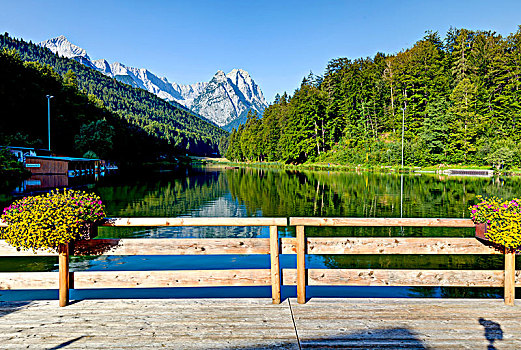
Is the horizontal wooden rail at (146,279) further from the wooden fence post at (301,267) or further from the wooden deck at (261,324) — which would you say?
the wooden fence post at (301,267)

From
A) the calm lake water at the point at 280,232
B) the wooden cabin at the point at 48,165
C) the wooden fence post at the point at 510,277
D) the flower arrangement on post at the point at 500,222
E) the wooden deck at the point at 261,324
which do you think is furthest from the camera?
the wooden cabin at the point at 48,165

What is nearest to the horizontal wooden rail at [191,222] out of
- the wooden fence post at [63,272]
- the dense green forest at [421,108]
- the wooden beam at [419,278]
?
the wooden fence post at [63,272]

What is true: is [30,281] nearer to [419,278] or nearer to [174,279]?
[174,279]

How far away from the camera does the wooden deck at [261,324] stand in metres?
3.81

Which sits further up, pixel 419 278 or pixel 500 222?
pixel 500 222

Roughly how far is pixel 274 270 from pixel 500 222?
125 inches

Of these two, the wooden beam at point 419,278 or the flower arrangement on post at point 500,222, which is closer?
the flower arrangement on post at point 500,222

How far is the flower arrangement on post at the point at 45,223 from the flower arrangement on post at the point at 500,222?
5.62 meters

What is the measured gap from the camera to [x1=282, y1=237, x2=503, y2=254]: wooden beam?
5.01 meters

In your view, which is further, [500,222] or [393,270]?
[393,270]

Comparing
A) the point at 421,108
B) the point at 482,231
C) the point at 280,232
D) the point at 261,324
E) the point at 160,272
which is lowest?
the point at 280,232

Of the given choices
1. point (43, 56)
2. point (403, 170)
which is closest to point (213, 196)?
point (403, 170)

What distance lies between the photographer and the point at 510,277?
16.0 ft

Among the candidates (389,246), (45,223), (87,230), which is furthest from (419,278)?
(45,223)
